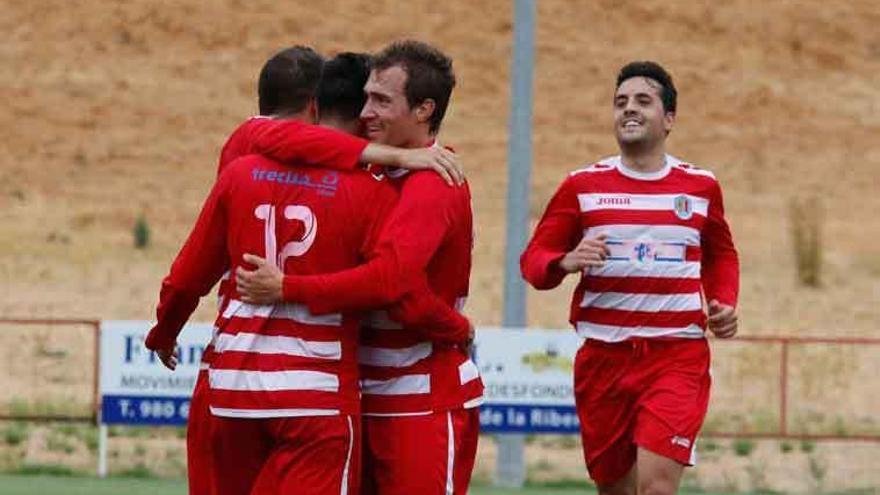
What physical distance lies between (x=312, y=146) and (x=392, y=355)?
2.49 ft

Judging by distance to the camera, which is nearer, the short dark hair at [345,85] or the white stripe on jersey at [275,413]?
the white stripe on jersey at [275,413]

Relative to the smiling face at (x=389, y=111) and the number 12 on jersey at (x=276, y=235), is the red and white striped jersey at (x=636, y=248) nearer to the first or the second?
the smiling face at (x=389, y=111)

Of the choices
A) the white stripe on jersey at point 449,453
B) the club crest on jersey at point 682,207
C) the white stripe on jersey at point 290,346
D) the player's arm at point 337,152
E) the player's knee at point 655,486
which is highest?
the player's arm at point 337,152

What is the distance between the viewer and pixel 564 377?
1418 centimetres

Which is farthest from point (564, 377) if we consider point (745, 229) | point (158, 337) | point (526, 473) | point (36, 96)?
point (36, 96)

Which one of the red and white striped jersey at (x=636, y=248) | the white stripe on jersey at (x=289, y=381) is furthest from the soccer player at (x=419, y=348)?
the red and white striped jersey at (x=636, y=248)

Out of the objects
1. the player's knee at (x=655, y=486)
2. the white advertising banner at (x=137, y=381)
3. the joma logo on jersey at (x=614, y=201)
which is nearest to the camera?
the player's knee at (x=655, y=486)

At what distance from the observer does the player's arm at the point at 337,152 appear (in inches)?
283

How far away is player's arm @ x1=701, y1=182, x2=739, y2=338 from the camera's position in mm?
9422

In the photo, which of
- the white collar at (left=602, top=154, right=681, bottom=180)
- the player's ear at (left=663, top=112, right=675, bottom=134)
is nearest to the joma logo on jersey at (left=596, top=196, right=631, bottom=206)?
the white collar at (left=602, top=154, right=681, bottom=180)

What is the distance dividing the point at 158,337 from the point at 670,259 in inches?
96.2

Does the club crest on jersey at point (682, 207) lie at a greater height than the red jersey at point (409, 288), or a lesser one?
greater

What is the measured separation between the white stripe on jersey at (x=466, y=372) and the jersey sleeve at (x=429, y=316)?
15 cm

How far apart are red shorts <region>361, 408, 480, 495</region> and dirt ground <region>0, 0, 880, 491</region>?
2143 cm
